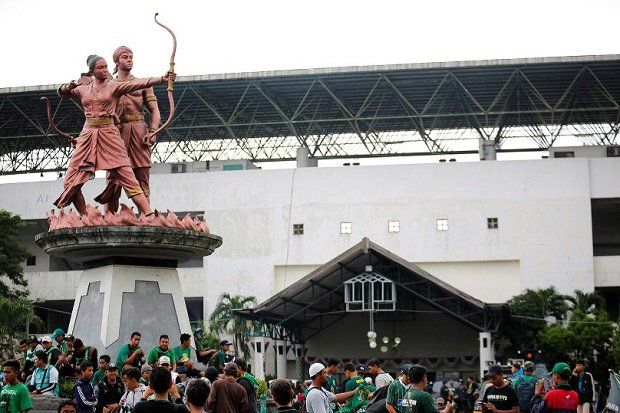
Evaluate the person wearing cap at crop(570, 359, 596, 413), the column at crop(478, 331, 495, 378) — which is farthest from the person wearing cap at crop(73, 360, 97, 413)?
the column at crop(478, 331, 495, 378)

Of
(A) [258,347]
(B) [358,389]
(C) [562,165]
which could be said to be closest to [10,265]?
(A) [258,347]

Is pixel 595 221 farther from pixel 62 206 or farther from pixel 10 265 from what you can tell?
pixel 62 206

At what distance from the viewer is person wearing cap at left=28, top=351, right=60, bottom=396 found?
14.8 metres

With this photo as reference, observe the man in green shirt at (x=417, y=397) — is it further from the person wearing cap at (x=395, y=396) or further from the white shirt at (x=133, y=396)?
the white shirt at (x=133, y=396)

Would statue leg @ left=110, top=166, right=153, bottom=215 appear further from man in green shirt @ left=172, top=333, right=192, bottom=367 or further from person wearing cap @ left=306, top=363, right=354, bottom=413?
person wearing cap @ left=306, top=363, right=354, bottom=413

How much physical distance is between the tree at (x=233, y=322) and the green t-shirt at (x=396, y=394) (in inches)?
1205

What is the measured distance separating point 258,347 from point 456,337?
9.82m

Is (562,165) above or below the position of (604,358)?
above

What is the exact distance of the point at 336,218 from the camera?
46.7m

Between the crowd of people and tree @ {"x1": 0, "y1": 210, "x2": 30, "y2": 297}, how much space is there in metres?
28.9

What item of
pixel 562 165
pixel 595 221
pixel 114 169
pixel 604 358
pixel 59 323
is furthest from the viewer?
pixel 59 323

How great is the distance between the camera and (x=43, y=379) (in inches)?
583

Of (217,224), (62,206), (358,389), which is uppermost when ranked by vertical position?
(217,224)

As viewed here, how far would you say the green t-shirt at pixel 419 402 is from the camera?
10.6 m
